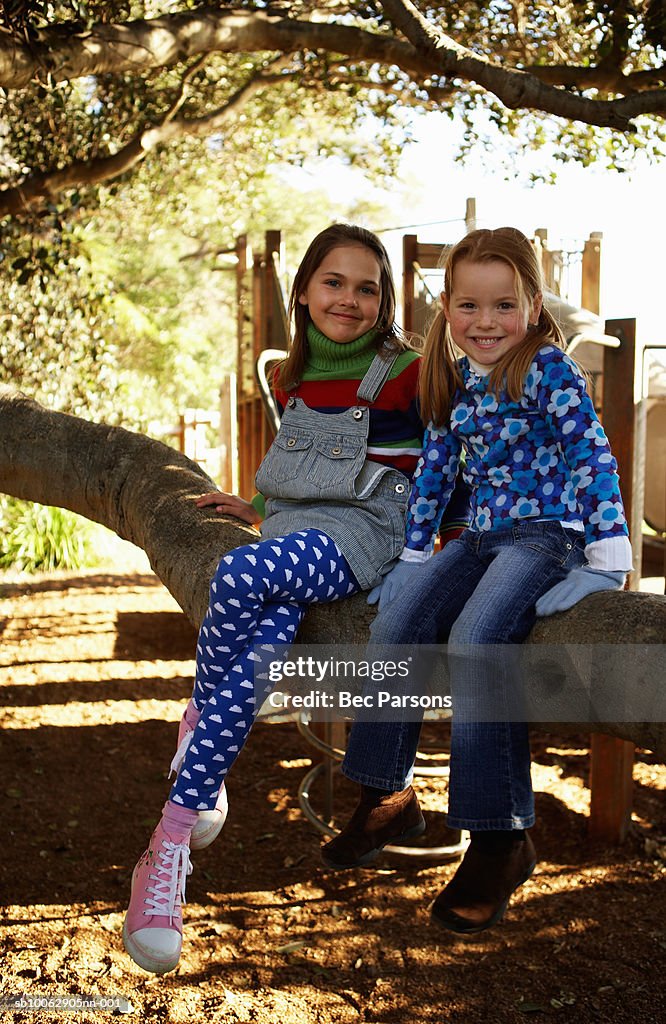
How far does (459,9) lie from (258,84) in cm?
→ 218

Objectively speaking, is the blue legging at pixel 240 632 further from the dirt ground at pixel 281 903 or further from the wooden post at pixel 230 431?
the wooden post at pixel 230 431

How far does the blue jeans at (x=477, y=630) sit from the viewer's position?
2.24 metres

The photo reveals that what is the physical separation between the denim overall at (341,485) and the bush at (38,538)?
8.41m

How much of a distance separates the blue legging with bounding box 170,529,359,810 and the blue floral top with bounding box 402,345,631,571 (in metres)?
0.34

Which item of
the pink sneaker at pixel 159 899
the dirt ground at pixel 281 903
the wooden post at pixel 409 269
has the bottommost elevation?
the dirt ground at pixel 281 903

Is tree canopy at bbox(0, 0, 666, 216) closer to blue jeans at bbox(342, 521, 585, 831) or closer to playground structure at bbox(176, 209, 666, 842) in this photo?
playground structure at bbox(176, 209, 666, 842)

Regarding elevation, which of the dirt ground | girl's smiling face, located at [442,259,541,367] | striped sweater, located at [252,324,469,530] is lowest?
the dirt ground

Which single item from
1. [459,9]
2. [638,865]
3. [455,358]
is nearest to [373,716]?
[455,358]

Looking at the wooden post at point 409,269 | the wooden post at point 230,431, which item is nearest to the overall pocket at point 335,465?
the wooden post at point 409,269

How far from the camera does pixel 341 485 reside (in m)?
2.83

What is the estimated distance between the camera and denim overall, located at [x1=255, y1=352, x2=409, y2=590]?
2727 mm

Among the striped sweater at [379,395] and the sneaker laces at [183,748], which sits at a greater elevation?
the striped sweater at [379,395]

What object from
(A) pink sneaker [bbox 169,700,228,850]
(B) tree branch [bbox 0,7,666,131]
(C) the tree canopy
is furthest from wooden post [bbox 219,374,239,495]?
(A) pink sneaker [bbox 169,700,228,850]

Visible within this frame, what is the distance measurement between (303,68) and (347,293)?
16.8ft
